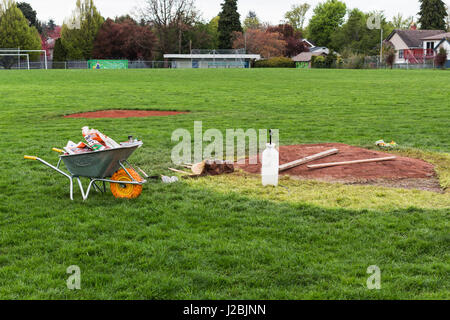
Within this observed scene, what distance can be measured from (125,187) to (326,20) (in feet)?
335

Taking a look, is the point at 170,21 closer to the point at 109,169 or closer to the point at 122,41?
the point at 122,41

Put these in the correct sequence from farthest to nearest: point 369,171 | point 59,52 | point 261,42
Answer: point 261,42
point 59,52
point 369,171

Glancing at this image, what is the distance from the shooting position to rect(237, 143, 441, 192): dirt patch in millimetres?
7629

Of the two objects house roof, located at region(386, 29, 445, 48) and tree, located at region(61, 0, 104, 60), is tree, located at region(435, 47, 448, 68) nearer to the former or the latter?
house roof, located at region(386, 29, 445, 48)

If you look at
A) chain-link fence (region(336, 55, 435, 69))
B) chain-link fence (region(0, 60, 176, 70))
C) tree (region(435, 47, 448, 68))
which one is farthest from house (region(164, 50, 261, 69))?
tree (region(435, 47, 448, 68))

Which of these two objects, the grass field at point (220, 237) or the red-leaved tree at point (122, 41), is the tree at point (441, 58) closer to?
the red-leaved tree at point (122, 41)

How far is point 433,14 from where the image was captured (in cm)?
9169

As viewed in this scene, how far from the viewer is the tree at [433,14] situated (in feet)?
300

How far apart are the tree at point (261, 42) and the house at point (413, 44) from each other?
62.0ft

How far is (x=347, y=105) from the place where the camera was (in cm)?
1875

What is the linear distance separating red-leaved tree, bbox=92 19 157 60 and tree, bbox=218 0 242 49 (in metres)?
15.2

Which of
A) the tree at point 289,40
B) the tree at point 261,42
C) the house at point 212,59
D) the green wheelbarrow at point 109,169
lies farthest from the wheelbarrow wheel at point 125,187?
the tree at point 289,40

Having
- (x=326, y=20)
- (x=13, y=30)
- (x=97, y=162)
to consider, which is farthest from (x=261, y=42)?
(x=97, y=162)

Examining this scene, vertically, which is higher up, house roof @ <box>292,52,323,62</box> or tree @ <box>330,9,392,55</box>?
tree @ <box>330,9,392,55</box>
